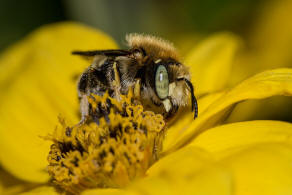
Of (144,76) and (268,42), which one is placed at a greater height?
(268,42)

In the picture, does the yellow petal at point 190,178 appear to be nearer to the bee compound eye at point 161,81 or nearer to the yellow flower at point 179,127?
the yellow flower at point 179,127

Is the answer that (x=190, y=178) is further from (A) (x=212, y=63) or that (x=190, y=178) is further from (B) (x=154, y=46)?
(A) (x=212, y=63)

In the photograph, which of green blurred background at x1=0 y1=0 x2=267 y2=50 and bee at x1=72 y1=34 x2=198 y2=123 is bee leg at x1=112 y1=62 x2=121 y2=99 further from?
green blurred background at x1=0 y1=0 x2=267 y2=50

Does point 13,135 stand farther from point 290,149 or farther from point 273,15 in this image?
point 273,15

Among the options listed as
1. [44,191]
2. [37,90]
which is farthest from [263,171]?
[37,90]

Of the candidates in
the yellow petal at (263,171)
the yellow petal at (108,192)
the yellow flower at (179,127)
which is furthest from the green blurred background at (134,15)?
the yellow petal at (263,171)

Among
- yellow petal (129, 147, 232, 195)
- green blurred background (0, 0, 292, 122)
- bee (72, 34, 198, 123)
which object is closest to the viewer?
yellow petal (129, 147, 232, 195)

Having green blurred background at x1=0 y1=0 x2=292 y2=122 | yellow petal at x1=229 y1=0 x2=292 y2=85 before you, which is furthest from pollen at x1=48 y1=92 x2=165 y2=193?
yellow petal at x1=229 y1=0 x2=292 y2=85
